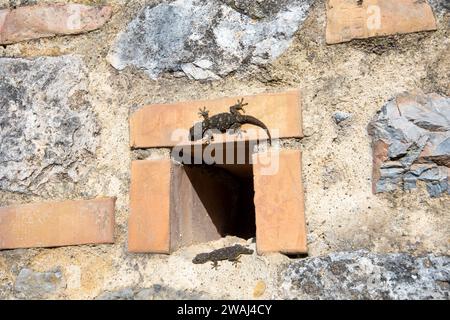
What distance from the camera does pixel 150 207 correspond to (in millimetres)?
1639

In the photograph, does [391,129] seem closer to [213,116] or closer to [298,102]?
[298,102]

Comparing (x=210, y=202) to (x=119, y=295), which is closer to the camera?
(x=119, y=295)

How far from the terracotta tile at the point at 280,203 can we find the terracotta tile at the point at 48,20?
2.54 feet

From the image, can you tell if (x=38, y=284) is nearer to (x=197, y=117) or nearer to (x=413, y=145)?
(x=197, y=117)

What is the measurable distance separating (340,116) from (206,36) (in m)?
0.50

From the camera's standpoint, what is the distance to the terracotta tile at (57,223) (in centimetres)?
167

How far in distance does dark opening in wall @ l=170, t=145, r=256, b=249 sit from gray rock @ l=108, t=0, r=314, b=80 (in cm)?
32

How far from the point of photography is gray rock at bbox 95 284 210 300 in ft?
5.03

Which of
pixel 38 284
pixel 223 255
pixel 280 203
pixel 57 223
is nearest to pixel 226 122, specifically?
pixel 280 203

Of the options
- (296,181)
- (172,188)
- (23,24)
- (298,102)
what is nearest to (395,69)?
(298,102)

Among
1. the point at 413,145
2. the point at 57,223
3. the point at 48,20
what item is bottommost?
the point at 57,223

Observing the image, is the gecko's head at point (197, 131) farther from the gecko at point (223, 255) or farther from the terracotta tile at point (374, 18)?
the terracotta tile at point (374, 18)

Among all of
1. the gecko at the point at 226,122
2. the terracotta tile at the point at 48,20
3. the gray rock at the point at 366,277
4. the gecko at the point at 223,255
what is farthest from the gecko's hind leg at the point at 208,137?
the terracotta tile at the point at 48,20

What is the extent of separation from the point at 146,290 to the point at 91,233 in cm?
26
